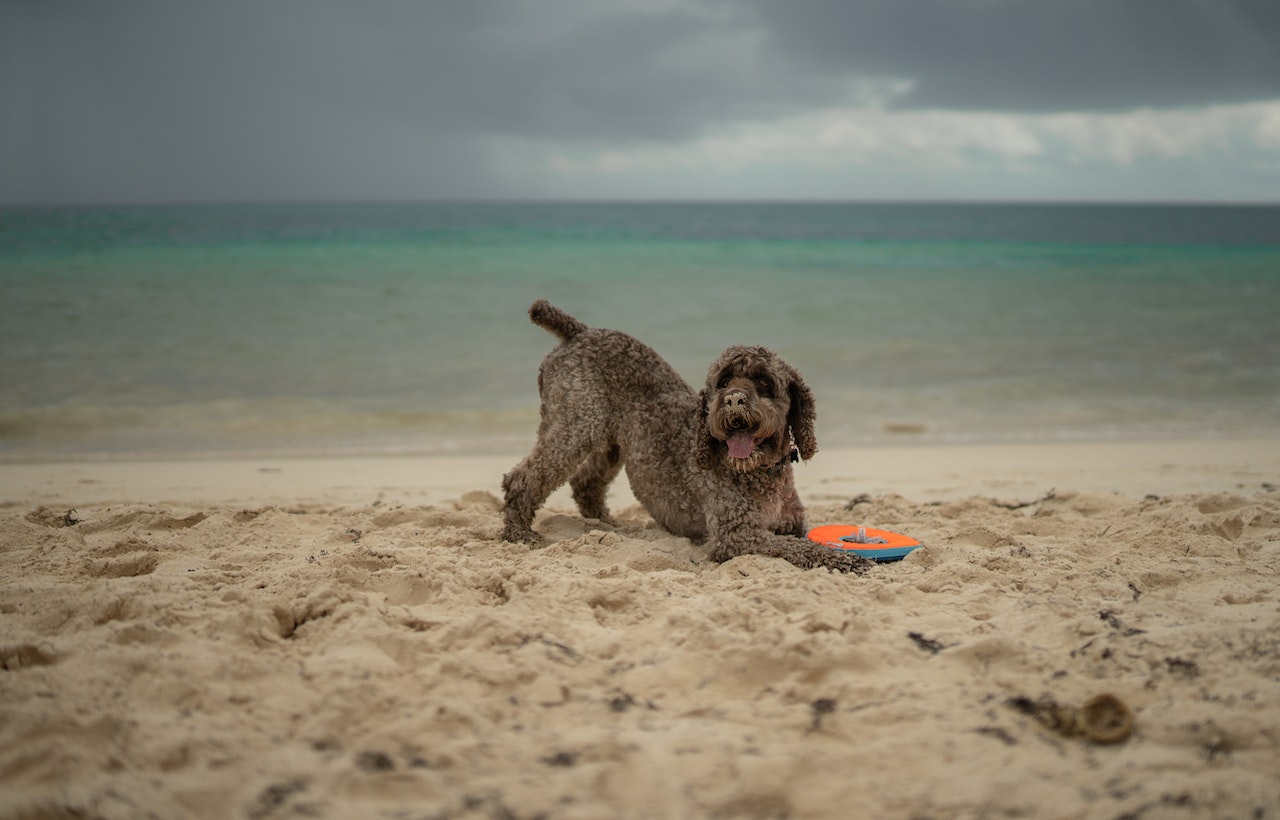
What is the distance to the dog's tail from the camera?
15.9ft

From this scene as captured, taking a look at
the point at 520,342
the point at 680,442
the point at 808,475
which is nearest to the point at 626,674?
the point at 680,442

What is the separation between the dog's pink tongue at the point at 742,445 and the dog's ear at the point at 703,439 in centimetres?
20

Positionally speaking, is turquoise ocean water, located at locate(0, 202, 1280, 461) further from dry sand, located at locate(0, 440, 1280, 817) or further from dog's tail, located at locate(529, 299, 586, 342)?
dry sand, located at locate(0, 440, 1280, 817)

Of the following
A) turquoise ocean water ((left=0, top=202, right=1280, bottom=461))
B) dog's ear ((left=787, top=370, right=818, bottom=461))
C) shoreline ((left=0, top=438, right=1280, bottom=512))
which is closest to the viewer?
dog's ear ((left=787, top=370, right=818, bottom=461))

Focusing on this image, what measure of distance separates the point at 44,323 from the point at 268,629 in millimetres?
14692

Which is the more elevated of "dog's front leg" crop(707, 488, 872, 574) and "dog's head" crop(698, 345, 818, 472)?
"dog's head" crop(698, 345, 818, 472)

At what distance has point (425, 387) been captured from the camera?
11469 millimetres

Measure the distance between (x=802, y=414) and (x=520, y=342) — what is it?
10712 millimetres

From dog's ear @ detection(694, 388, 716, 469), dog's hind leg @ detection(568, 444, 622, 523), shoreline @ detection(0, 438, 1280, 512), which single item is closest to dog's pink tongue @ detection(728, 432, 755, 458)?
dog's ear @ detection(694, 388, 716, 469)

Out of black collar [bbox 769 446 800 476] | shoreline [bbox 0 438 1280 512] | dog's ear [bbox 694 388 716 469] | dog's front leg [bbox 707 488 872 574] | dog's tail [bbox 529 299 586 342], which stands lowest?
shoreline [bbox 0 438 1280 512]

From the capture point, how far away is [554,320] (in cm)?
487

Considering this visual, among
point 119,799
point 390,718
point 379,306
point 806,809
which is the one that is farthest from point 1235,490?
point 379,306

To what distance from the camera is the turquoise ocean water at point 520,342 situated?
9398 millimetres

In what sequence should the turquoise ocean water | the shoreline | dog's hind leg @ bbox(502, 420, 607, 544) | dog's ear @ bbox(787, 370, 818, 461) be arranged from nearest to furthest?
dog's ear @ bbox(787, 370, 818, 461) → dog's hind leg @ bbox(502, 420, 607, 544) → the shoreline → the turquoise ocean water
